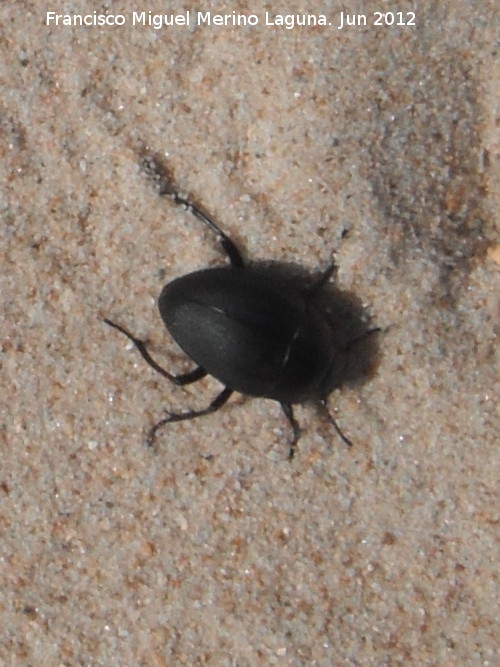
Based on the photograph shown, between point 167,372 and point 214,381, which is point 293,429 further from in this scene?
point 167,372

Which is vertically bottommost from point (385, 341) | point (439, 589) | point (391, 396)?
point (439, 589)

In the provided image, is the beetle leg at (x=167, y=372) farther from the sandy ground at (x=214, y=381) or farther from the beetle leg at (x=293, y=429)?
the beetle leg at (x=293, y=429)

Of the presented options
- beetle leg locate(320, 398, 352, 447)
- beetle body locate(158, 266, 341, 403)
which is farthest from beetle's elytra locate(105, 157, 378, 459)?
beetle leg locate(320, 398, 352, 447)

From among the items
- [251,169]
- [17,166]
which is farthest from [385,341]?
[17,166]

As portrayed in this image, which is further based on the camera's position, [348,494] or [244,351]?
[348,494]

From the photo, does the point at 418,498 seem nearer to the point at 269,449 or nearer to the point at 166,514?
the point at 269,449

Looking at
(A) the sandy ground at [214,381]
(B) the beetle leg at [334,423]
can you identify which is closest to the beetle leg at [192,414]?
(A) the sandy ground at [214,381]

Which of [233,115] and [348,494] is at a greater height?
[233,115]
